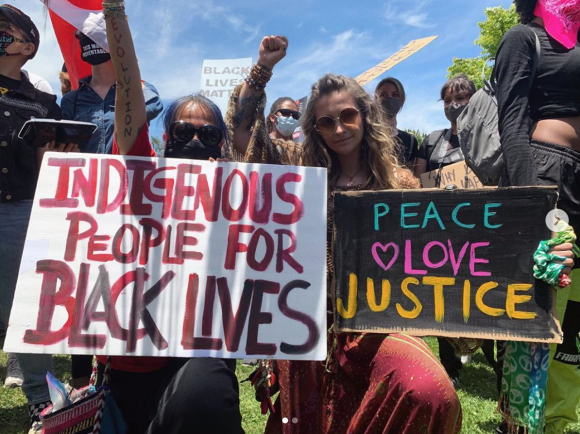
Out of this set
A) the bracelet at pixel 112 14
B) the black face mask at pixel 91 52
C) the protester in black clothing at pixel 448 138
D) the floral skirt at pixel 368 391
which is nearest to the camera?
the floral skirt at pixel 368 391

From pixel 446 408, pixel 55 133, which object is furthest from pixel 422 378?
pixel 55 133

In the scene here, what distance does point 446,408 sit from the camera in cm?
158

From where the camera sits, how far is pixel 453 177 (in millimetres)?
3840

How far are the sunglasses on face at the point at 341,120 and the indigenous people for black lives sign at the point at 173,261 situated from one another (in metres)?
0.36

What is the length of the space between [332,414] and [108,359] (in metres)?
0.88

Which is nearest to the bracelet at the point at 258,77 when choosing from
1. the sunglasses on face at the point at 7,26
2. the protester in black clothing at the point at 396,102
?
the sunglasses on face at the point at 7,26

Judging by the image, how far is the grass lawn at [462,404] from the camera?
2803 mm

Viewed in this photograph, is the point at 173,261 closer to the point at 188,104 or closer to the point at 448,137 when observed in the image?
the point at 188,104

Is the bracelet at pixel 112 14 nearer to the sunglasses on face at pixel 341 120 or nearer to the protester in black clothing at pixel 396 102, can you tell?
the sunglasses on face at pixel 341 120

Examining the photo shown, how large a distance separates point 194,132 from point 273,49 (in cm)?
49

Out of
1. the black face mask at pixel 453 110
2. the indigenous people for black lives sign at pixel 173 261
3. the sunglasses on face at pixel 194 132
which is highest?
the black face mask at pixel 453 110

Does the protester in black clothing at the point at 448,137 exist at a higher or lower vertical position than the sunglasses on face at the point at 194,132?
higher

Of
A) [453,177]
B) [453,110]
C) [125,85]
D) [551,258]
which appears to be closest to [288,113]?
[453,110]

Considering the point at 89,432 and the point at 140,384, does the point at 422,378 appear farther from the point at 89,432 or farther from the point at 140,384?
the point at 89,432
